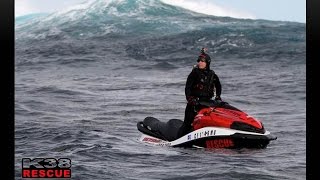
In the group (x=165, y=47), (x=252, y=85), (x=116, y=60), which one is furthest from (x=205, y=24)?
(x=252, y=85)

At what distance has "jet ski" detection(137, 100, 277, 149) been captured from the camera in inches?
467

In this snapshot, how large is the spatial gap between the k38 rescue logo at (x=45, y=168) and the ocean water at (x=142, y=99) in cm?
15

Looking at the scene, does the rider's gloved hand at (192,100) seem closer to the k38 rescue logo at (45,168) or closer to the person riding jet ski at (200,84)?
the person riding jet ski at (200,84)

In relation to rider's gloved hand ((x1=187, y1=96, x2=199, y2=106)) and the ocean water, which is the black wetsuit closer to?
rider's gloved hand ((x1=187, y1=96, x2=199, y2=106))

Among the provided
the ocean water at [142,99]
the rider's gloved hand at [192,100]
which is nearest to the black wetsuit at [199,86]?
the rider's gloved hand at [192,100]

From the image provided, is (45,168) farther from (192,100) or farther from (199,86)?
→ (199,86)

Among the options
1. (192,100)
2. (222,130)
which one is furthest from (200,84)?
(222,130)

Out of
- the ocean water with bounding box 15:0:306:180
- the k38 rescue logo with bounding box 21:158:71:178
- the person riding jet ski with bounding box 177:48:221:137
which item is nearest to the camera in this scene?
the k38 rescue logo with bounding box 21:158:71:178

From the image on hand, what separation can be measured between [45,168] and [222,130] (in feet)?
14.2

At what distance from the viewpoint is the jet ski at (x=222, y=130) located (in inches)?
467

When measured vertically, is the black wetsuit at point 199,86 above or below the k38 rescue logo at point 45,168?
above

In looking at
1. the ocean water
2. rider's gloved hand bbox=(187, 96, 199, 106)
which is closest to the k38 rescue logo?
the ocean water

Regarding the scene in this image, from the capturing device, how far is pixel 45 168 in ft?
29.1

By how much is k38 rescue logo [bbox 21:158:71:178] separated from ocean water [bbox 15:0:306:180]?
0.15 m
